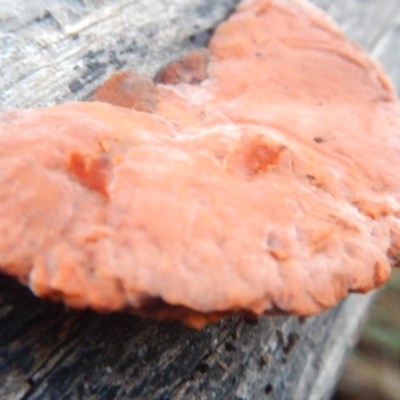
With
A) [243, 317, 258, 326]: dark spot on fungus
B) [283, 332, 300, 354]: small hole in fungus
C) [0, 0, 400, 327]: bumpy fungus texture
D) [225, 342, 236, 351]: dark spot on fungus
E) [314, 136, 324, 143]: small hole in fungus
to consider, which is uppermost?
[314, 136, 324, 143]: small hole in fungus

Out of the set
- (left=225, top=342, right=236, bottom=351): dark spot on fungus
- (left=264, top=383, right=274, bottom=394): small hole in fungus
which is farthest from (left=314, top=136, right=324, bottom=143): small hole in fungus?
(left=264, top=383, right=274, bottom=394): small hole in fungus

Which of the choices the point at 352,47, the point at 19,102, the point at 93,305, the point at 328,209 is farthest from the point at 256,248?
the point at 352,47

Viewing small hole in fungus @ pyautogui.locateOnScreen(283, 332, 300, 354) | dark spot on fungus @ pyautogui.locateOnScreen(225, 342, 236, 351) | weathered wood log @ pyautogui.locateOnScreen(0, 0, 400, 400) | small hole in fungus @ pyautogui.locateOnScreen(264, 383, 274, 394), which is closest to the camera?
weathered wood log @ pyautogui.locateOnScreen(0, 0, 400, 400)

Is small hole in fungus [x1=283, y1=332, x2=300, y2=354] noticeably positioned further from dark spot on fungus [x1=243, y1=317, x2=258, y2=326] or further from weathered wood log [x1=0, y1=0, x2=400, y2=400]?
dark spot on fungus [x1=243, y1=317, x2=258, y2=326]

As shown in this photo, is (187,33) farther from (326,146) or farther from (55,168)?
(55,168)

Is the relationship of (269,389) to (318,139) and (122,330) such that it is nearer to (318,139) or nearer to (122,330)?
(122,330)

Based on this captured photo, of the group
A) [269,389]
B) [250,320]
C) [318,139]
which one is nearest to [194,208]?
[318,139]
